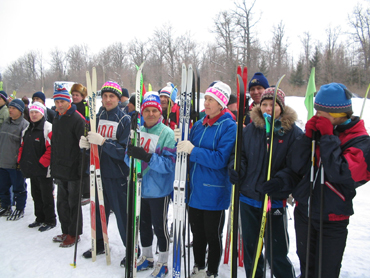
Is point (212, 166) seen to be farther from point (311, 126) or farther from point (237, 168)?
point (311, 126)

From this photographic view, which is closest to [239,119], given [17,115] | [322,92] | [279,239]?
[322,92]

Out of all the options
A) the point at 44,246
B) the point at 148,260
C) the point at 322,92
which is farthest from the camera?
the point at 44,246

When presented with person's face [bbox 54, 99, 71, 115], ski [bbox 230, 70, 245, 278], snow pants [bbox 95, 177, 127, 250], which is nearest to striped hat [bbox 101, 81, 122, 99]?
person's face [bbox 54, 99, 71, 115]

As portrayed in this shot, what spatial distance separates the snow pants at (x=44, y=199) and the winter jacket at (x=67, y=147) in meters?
0.71

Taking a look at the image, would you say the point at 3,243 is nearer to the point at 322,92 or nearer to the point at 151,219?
the point at 151,219

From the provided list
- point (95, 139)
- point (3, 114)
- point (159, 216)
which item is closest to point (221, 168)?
point (159, 216)

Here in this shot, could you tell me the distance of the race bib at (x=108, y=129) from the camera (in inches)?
116

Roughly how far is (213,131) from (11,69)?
7096 cm

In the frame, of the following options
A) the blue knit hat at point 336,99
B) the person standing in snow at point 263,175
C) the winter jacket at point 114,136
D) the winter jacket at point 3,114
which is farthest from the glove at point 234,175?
the winter jacket at point 3,114

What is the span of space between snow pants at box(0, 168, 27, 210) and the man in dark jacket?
4.88 ft

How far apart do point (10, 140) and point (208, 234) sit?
3880 mm

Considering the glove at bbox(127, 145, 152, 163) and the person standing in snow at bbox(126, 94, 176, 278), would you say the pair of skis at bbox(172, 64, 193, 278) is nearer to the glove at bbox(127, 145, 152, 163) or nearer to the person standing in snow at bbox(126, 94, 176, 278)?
the person standing in snow at bbox(126, 94, 176, 278)

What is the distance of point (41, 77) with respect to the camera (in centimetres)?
5231

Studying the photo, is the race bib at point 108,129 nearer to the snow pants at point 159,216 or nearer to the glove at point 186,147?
the snow pants at point 159,216
